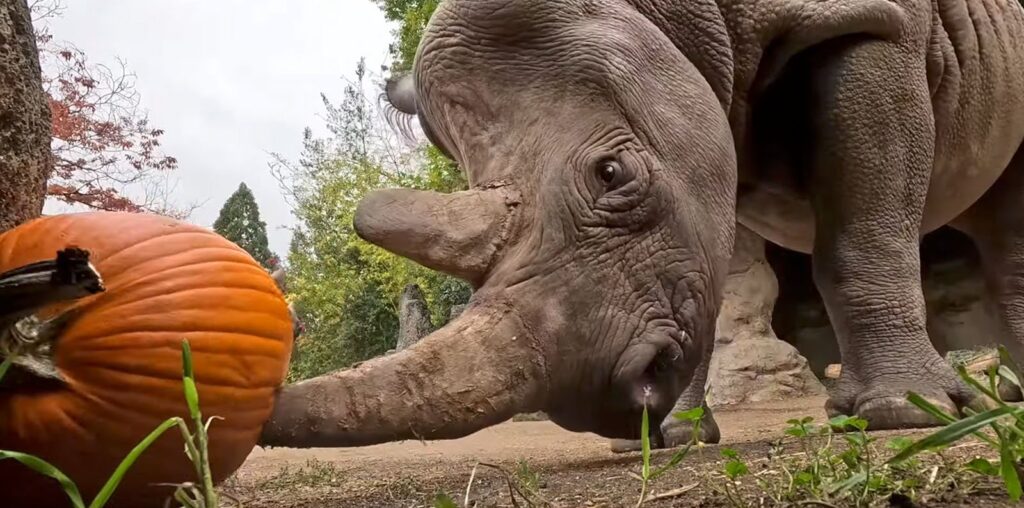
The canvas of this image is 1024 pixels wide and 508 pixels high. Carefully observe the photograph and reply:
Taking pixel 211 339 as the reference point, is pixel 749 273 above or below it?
above

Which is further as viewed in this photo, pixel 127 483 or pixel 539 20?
pixel 539 20

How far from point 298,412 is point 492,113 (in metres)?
1.22

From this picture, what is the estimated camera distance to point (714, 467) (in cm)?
198

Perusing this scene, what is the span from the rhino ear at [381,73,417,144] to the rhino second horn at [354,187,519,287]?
146cm

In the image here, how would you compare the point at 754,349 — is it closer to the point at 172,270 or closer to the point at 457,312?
the point at 457,312

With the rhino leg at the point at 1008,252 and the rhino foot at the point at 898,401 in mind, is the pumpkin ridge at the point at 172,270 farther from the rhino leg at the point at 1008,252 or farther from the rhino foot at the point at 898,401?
the rhino leg at the point at 1008,252

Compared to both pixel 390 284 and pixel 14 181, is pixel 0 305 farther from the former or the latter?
pixel 390 284

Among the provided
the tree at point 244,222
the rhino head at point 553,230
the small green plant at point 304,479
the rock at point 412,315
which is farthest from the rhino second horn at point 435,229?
the tree at point 244,222

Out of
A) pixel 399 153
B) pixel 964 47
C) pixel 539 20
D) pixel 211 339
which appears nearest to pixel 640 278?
pixel 539 20

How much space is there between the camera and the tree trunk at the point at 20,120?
1.78 metres

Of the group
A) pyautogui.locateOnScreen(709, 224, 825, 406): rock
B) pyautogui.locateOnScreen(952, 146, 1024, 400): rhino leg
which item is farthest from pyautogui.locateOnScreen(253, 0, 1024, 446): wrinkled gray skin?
pyautogui.locateOnScreen(709, 224, 825, 406): rock

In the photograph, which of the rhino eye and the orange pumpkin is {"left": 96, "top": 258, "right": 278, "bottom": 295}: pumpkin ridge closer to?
the orange pumpkin

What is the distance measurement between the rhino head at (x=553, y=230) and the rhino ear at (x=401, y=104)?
2.25 ft

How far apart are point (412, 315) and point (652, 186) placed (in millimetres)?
13738
